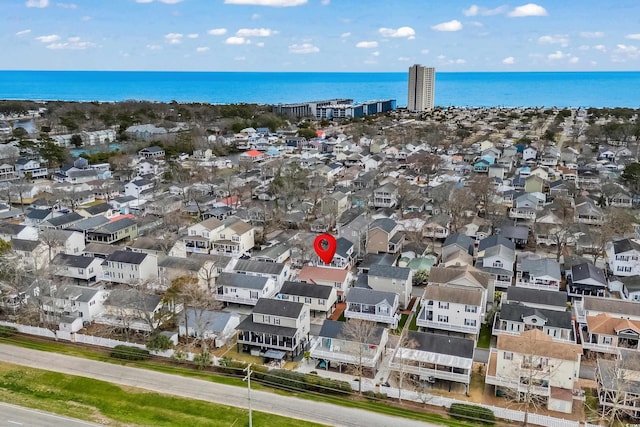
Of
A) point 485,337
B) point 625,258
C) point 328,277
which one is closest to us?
point 485,337

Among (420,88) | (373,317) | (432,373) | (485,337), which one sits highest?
(420,88)

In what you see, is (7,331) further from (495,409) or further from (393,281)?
(495,409)

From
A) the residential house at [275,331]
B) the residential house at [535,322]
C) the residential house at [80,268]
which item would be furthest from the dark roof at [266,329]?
the residential house at [80,268]

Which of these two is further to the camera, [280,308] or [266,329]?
[280,308]

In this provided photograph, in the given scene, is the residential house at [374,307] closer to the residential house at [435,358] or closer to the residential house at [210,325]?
the residential house at [435,358]

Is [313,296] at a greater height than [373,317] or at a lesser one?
greater

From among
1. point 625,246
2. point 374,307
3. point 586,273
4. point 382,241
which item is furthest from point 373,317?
point 625,246

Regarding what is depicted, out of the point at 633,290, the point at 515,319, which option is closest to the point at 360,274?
Result: the point at 515,319
